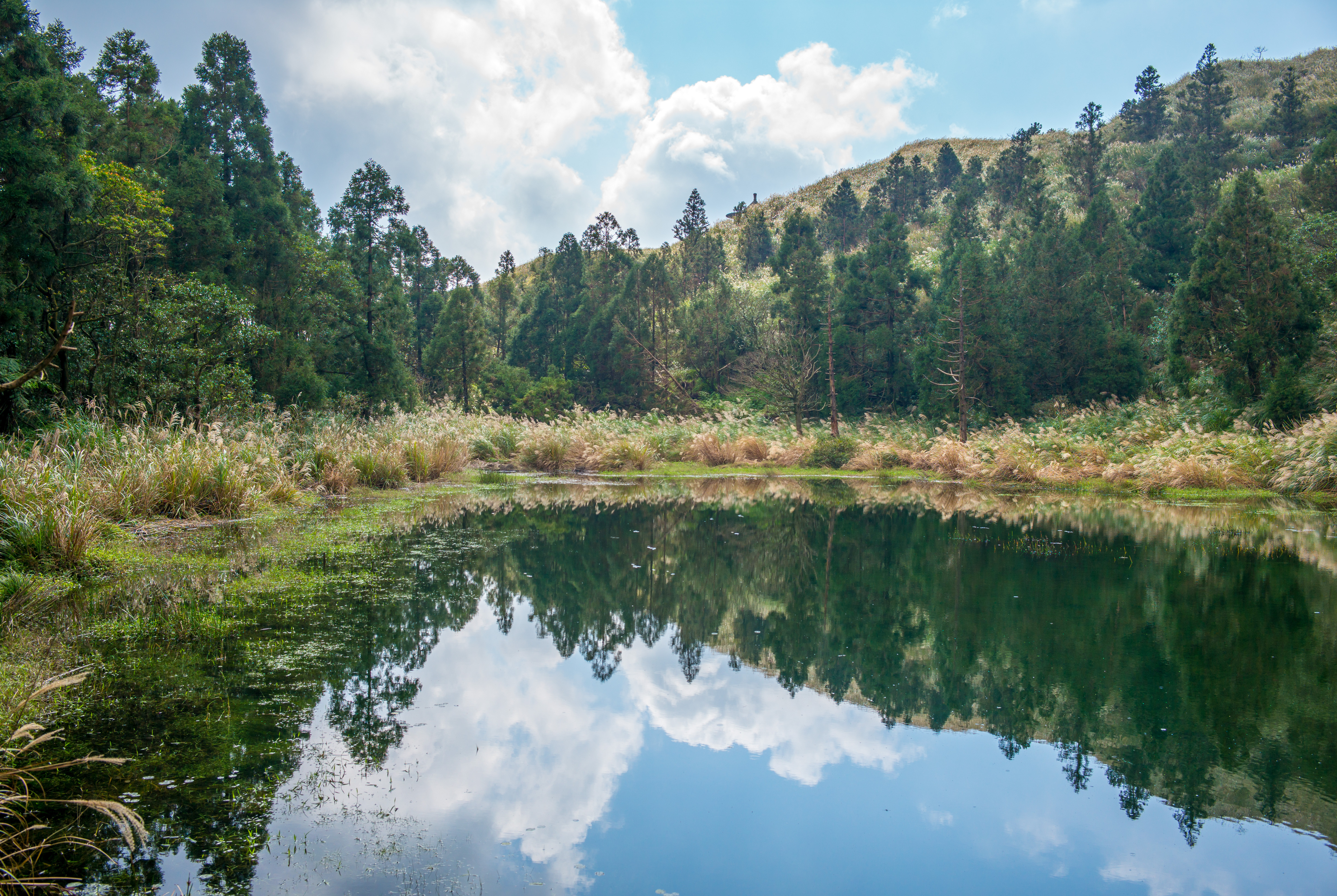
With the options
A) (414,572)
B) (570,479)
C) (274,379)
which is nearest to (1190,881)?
(414,572)

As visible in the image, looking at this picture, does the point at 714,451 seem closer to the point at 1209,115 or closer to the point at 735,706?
the point at 735,706

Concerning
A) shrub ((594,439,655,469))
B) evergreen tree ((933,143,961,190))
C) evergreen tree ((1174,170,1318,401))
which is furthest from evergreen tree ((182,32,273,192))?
evergreen tree ((933,143,961,190))

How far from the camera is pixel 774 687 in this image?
15.2 feet

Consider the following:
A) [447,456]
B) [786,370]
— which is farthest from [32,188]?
[786,370]

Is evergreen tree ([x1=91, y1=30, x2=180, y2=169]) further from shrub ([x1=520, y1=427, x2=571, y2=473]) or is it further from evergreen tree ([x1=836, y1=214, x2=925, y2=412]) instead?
evergreen tree ([x1=836, y1=214, x2=925, y2=412])

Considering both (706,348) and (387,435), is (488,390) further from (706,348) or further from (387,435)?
(387,435)

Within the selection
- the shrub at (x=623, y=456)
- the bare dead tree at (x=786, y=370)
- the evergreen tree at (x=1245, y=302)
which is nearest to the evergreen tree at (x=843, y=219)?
the bare dead tree at (x=786, y=370)

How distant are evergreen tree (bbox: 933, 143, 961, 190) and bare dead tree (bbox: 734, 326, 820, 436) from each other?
36748mm

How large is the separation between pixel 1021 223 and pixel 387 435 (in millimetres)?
39382

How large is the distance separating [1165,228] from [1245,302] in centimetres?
1628

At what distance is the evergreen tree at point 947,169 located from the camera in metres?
62.6

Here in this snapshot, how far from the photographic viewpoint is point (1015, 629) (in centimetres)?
573

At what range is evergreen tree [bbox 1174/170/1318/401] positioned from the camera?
18359 millimetres

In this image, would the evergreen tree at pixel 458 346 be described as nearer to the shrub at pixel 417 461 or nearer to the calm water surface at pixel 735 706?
the shrub at pixel 417 461
